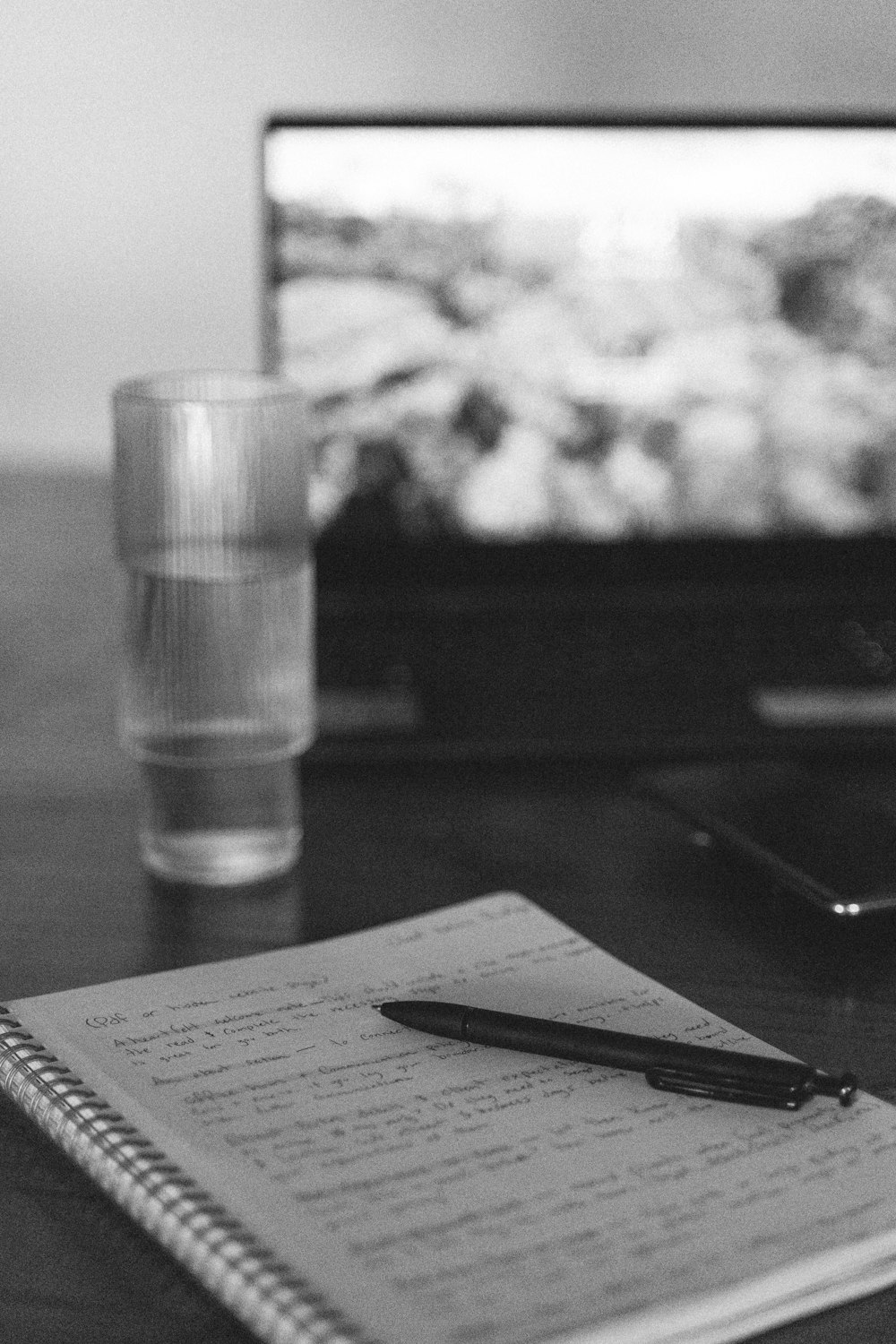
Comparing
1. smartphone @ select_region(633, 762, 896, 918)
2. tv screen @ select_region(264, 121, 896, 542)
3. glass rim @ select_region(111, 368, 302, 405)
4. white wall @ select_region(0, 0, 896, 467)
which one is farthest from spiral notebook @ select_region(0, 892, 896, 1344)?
white wall @ select_region(0, 0, 896, 467)

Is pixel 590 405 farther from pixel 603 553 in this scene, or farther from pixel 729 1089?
pixel 729 1089

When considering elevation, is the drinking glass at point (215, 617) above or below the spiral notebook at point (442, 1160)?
above

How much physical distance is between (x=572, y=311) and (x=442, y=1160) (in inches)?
23.6

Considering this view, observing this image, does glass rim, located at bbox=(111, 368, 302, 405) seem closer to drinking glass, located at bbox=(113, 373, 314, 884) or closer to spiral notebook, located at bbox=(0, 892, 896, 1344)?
drinking glass, located at bbox=(113, 373, 314, 884)

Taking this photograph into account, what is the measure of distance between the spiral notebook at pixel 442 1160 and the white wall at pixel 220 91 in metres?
1.12

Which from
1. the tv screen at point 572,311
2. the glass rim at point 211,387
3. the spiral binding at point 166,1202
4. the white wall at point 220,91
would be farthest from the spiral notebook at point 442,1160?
the white wall at point 220,91

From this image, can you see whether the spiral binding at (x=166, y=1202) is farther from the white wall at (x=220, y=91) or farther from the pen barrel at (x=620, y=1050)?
the white wall at (x=220, y=91)

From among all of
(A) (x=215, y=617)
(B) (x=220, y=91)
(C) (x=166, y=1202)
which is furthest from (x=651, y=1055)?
(B) (x=220, y=91)

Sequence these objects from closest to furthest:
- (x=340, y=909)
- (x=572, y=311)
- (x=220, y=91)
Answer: (x=340, y=909), (x=572, y=311), (x=220, y=91)

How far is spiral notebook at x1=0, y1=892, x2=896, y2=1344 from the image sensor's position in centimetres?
41

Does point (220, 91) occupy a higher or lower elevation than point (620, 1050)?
higher

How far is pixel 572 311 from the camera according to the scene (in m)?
0.94

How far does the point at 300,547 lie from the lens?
0.76 metres

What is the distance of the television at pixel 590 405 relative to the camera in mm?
929
